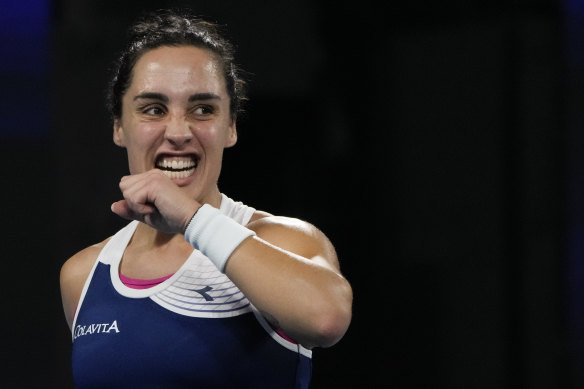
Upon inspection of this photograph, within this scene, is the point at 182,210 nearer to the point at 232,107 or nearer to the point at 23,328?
the point at 232,107

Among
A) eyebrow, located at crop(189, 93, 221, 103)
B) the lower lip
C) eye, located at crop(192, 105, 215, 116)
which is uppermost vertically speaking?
eyebrow, located at crop(189, 93, 221, 103)

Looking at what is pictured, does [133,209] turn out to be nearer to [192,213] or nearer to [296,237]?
[192,213]

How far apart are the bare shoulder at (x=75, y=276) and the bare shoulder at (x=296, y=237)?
380 millimetres

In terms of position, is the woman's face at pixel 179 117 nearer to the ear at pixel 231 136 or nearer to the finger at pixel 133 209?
the ear at pixel 231 136

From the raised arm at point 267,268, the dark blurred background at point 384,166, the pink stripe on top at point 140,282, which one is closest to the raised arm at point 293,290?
the raised arm at point 267,268

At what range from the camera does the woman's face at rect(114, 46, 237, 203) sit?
4.52ft

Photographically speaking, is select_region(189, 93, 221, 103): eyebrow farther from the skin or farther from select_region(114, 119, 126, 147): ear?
select_region(114, 119, 126, 147): ear

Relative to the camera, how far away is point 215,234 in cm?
118

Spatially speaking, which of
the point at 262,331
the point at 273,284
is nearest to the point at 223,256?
the point at 273,284

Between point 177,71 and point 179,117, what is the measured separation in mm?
81

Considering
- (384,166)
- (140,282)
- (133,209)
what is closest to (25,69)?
(384,166)

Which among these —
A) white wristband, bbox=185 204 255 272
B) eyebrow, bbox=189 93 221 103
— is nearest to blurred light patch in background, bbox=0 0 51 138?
eyebrow, bbox=189 93 221 103

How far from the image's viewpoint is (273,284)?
1125 mm

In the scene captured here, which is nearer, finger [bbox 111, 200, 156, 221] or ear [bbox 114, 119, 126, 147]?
finger [bbox 111, 200, 156, 221]
